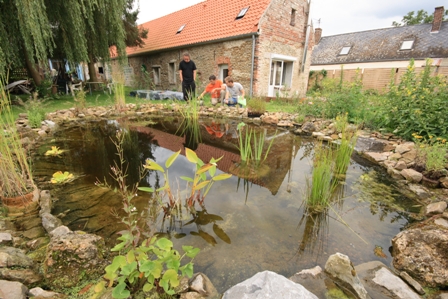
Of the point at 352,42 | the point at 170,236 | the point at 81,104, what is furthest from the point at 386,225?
the point at 352,42

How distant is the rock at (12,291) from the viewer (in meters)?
0.98

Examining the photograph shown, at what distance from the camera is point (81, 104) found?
238 inches

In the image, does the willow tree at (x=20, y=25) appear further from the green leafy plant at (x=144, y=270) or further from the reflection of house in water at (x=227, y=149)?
the green leafy plant at (x=144, y=270)

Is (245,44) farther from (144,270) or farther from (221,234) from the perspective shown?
(144,270)

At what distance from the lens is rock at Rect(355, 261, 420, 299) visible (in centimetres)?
127


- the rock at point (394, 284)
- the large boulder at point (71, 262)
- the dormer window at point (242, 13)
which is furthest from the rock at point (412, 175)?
the dormer window at point (242, 13)

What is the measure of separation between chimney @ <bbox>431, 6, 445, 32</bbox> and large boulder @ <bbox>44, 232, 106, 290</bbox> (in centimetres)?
2255

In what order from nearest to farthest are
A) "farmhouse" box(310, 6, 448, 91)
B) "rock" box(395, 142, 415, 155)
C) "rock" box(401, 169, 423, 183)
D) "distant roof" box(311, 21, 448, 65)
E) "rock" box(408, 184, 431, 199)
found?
"rock" box(408, 184, 431, 199) < "rock" box(401, 169, 423, 183) < "rock" box(395, 142, 415, 155) < "farmhouse" box(310, 6, 448, 91) < "distant roof" box(311, 21, 448, 65)

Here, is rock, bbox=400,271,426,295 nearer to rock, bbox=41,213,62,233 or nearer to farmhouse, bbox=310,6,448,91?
rock, bbox=41,213,62,233

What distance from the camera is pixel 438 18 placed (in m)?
14.7

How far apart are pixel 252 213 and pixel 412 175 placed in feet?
7.49

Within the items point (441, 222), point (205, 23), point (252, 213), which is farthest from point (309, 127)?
point (205, 23)

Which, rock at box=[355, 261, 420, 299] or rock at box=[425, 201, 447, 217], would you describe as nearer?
rock at box=[355, 261, 420, 299]

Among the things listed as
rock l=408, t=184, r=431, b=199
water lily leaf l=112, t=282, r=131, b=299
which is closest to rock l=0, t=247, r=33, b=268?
water lily leaf l=112, t=282, r=131, b=299
